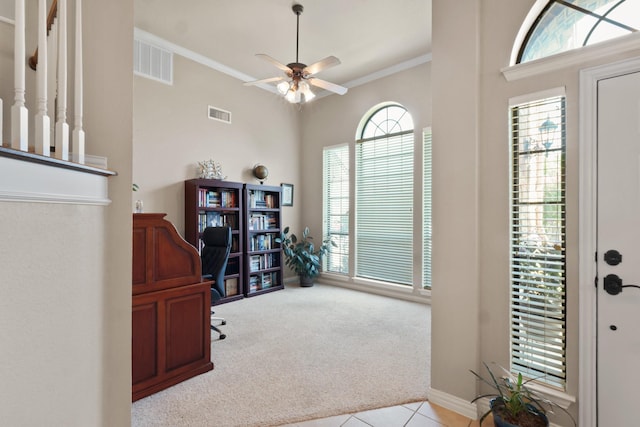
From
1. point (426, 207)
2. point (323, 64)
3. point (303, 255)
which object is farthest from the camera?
point (303, 255)

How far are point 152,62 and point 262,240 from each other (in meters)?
3.01

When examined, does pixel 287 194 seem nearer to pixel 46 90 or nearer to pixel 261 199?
pixel 261 199

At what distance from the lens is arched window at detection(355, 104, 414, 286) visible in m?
4.70

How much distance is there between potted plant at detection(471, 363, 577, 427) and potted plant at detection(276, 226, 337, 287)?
3.67 meters

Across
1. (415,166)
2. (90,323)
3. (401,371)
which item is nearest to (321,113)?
(415,166)

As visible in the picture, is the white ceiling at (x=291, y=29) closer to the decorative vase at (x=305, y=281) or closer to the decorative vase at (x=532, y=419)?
the decorative vase at (x=305, y=281)

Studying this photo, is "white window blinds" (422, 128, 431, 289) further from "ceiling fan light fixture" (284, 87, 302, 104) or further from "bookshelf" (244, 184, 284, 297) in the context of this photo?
"bookshelf" (244, 184, 284, 297)

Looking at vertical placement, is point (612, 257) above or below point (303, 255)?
above

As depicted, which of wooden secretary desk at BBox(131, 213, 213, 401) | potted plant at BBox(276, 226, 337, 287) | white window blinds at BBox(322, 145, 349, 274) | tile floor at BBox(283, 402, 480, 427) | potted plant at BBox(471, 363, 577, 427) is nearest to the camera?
potted plant at BBox(471, 363, 577, 427)

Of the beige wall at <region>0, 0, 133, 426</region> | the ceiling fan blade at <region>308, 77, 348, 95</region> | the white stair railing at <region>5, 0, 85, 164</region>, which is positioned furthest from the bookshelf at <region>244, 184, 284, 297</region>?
the white stair railing at <region>5, 0, 85, 164</region>

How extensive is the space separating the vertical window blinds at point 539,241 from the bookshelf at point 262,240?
150 inches

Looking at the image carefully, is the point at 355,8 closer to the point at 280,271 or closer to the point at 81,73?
the point at 81,73

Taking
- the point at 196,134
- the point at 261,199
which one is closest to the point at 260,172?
the point at 261,199

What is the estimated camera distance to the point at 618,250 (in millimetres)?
1521
